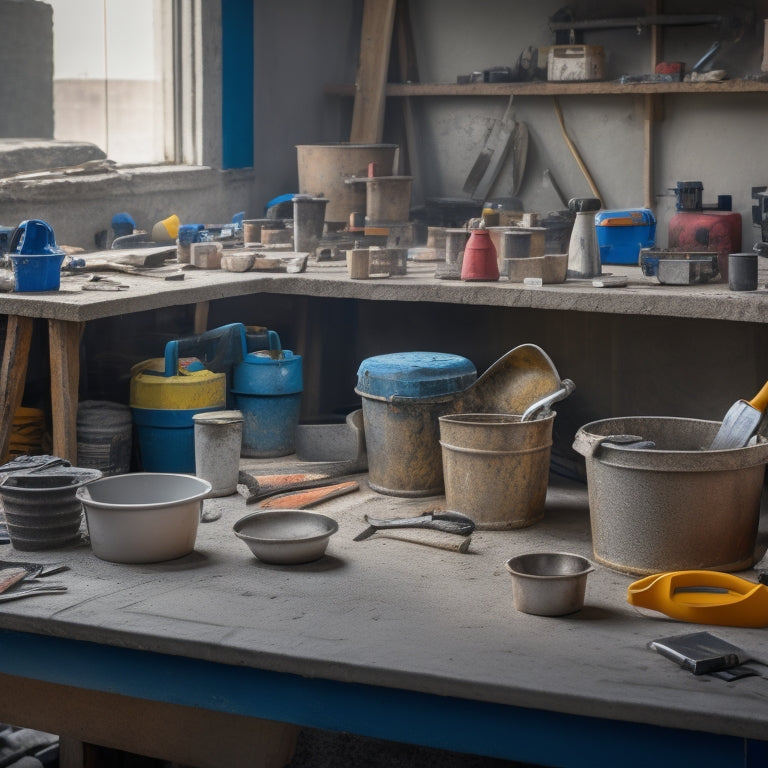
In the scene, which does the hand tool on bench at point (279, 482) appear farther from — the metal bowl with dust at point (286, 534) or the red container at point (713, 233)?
the red container at point (713, 233)

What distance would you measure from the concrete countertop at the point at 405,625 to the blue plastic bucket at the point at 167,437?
0.79 metres

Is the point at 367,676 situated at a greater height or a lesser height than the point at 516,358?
lesser

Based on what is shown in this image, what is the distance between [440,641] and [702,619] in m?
0.78

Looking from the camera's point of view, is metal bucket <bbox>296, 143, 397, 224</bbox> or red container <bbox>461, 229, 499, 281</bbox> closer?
red container <bbox>461, 229, 499, 281</bbox>

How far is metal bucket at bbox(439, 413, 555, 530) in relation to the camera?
4207 millimetres

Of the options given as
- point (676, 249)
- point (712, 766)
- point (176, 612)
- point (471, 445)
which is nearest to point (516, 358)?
point (471, 445)

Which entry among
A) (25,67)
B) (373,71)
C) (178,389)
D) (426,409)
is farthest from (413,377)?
(373,71)

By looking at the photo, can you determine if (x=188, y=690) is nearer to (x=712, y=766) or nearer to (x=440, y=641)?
(x=440, y=641)

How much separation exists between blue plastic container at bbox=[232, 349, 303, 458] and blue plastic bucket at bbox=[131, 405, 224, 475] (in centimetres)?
29

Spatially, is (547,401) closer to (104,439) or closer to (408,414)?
(408,414)

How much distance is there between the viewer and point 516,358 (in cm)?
479

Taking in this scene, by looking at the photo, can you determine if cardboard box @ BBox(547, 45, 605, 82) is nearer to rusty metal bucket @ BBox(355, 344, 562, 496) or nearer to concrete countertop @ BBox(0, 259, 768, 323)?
concrete countertop @ BBox(0, 259, 768, 323)

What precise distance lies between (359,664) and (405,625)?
33 cm

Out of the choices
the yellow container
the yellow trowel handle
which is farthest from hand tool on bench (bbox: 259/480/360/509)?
the yellow trowel handle
